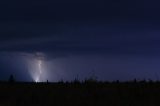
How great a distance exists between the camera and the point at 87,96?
3397cm

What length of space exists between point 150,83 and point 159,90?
563 centimetres

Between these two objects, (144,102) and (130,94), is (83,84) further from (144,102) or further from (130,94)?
(144,102)

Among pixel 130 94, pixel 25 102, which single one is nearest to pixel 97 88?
pixel 130 94

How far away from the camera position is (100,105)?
30172mm

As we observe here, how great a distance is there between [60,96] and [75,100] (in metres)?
2.13

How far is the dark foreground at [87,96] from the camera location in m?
31.2

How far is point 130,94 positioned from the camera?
34594mm

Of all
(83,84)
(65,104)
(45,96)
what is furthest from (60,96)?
(83,84)

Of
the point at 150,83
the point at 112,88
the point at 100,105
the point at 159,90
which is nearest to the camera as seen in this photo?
the point at 100,105

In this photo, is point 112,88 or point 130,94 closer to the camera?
point 130,94

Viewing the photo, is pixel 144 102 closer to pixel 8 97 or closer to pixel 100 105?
pixel 100 105

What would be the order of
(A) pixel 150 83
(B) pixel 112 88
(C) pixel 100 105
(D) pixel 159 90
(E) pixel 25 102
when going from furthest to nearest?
1. (A) pixel 150 83
2. (B) pixel 112 88
3. (D) pixel 159 90
4. (E) pixel 25 102
5. (C) pixel 100 105

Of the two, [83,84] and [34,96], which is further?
[83,84]

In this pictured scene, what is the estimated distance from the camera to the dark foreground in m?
31.2
